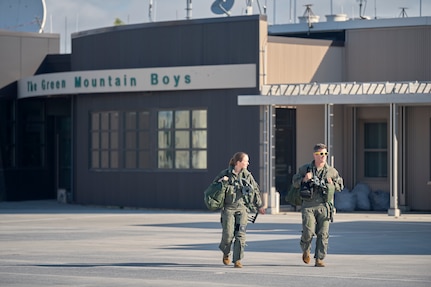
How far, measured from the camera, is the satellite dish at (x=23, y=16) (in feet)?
116

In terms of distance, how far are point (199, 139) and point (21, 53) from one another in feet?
27.0

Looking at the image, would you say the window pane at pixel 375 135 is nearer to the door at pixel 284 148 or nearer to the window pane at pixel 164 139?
the door at pixel 284 148

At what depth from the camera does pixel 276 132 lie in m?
28.6

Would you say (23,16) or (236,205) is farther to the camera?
(23,16)

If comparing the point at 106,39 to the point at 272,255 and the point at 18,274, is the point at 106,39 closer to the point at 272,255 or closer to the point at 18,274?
the point at 272,255

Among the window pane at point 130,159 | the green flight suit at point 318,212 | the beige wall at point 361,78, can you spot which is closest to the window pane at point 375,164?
the beige wall at point 361,78

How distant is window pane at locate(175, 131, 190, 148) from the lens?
28.8 metres

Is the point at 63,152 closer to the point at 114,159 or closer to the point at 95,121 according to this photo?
the point at 95,121

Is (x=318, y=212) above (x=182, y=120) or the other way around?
the other way around

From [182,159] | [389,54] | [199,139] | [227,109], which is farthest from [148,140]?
[389,54]

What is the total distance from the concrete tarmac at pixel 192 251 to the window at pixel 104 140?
132 inches

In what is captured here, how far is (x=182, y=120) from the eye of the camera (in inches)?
1133

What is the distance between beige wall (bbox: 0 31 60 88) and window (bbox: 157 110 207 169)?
21.6 feet


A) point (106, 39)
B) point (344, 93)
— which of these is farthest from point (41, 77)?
point (344, 93)
